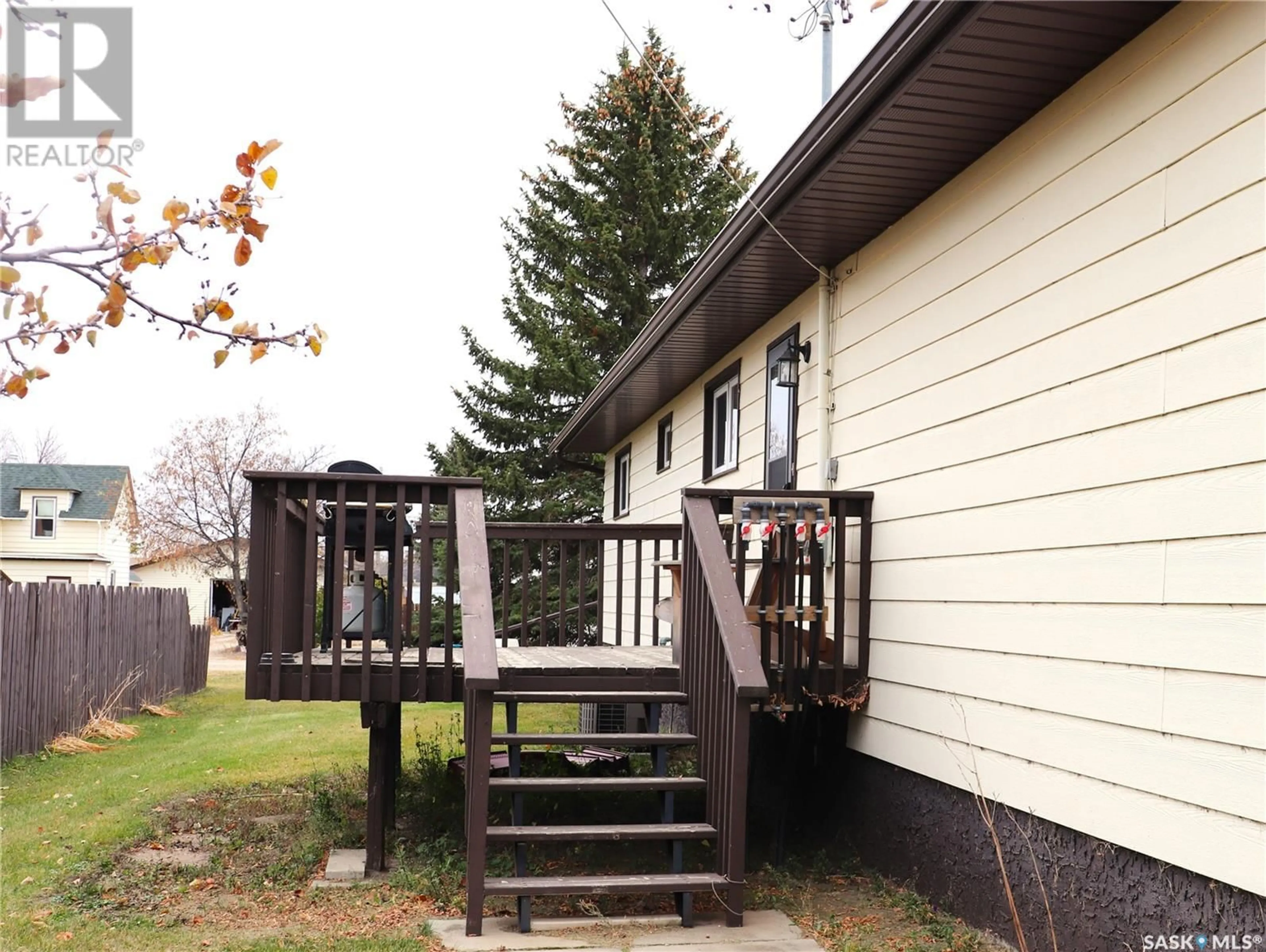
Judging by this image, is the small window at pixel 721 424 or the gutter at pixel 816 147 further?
the small window at pixel 721 424

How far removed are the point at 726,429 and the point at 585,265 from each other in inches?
590

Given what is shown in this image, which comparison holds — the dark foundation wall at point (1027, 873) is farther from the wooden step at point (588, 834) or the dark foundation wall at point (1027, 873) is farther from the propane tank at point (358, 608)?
the propane tank at point (358, 608)

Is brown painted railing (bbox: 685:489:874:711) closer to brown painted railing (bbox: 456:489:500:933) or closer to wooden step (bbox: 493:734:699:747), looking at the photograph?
wooden step (bbox: 493:734:699:747)

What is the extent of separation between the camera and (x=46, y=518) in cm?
3372

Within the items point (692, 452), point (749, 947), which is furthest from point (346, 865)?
point (692, 452)

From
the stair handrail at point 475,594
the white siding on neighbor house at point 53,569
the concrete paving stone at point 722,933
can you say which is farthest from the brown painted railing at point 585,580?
the white siding on neighbor house at point 53,569

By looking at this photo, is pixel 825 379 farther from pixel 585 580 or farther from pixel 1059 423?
pixel 1059 423

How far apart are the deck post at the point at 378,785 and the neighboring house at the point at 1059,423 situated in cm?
256

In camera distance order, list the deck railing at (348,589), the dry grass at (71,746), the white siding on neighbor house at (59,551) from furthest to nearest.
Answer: the white siding on neighbor house at (59,551) < the dry grass at (71,746) < the deck railing at (348,589)

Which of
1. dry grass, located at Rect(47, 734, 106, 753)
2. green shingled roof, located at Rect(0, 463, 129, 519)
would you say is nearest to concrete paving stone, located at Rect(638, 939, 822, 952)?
dry grass, located at Rect(47, 734, 106, 753)

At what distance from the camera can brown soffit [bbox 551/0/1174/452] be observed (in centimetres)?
395

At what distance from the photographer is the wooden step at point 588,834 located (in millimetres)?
4910

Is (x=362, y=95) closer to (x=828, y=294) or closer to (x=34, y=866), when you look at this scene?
(x=828, y=294)

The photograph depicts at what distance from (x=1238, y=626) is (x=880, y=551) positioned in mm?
2704
